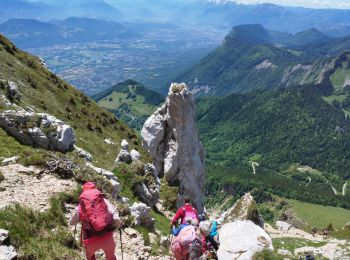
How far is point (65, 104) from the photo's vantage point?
219ft

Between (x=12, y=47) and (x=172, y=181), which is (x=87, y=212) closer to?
(x=172, y=181)

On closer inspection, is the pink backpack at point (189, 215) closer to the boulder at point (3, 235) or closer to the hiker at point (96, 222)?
the hiker at point (96, 222)

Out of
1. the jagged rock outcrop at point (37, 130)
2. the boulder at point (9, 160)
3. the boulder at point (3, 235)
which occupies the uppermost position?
the boulder at point (3, 235)

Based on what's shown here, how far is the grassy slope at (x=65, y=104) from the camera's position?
56256 mm

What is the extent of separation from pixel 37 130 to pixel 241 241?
21.4 metres

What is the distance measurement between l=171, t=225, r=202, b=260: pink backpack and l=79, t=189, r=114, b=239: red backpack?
3259 mm

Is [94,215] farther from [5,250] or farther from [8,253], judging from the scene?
[5,250]

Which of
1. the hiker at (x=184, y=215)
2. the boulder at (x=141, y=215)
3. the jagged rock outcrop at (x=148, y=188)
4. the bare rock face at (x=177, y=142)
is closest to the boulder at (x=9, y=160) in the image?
the boulder at (x=141, y=215)

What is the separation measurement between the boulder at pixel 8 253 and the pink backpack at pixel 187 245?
20.4 ft

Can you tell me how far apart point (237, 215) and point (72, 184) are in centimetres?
1799

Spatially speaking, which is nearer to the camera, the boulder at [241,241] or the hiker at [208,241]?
the hiker at [208,241]

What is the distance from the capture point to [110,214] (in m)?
14.8

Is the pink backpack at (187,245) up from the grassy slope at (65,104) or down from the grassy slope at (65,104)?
up

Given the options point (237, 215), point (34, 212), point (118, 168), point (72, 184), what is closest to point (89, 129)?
point (118, 168)
